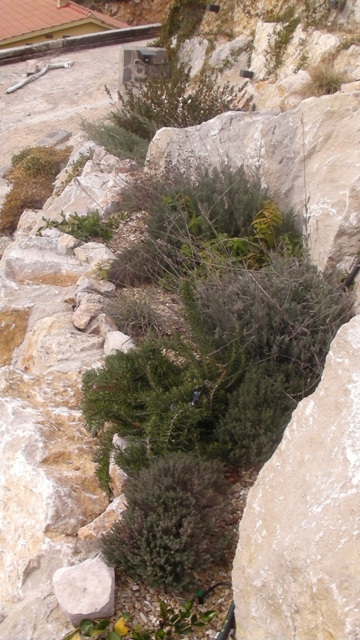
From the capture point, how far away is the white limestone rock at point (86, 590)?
105 inches

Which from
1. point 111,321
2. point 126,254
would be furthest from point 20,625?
point 126,254

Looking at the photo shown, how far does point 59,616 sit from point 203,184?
360 cm

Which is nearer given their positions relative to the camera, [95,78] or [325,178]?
[325,178]

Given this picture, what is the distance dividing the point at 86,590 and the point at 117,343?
1.78 m

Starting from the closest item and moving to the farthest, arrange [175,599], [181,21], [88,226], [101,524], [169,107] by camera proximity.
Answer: [175,599] < [101,524] < [88,226] < [169,107] < [181,21]

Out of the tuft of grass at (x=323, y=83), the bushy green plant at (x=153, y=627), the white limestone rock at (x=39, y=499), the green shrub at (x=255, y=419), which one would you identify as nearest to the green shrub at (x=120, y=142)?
the tuft of grass at (x=323, y=83)

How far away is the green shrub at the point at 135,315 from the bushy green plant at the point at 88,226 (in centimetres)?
169

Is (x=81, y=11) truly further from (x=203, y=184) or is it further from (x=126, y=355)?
(x=126, y=355)

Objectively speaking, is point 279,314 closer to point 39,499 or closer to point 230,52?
point 39,499

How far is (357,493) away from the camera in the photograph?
6.75 feet

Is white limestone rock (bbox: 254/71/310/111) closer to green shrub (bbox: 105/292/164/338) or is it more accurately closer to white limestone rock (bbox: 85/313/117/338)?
green shrub (bbox: 105/292/164/338)

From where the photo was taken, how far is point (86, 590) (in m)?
2.74

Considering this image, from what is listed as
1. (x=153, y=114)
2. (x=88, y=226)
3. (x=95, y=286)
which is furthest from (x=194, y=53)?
(x=95, y=286)

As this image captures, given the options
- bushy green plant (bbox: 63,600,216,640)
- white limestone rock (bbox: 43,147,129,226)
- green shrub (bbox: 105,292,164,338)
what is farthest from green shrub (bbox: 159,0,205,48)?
bushy green plant (bbox: 63,600,216,640)
